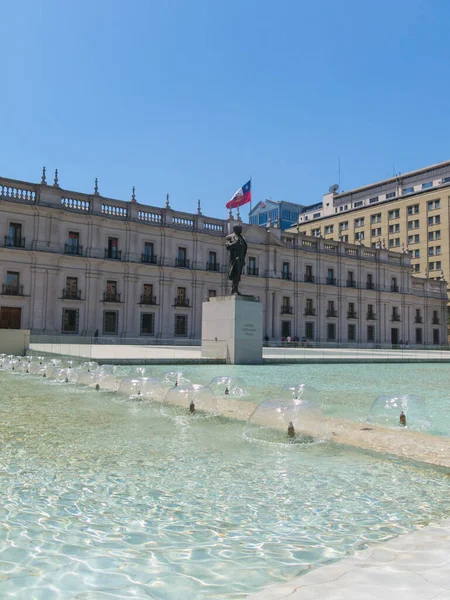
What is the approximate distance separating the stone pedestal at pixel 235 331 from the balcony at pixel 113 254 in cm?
2086

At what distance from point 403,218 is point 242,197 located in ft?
126

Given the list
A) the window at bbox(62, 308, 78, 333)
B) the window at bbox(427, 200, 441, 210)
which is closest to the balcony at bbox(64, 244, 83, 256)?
the window at bbox(62, 308, 78, 333)

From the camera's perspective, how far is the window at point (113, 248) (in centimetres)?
3741

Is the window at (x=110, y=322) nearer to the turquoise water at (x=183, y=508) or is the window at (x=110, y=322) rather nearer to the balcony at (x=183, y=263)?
the balcony at (x=183, y=263)

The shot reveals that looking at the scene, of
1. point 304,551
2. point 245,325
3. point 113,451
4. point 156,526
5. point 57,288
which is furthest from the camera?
point 57,288

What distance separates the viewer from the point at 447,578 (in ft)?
6.73

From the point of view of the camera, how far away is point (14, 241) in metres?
33.5

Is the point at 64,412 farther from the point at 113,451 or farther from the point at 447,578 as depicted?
the point at 447,578

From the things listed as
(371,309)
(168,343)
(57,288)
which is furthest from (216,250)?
(371,309)

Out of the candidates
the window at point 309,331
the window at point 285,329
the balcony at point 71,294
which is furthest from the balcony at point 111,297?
the window at point 309,331

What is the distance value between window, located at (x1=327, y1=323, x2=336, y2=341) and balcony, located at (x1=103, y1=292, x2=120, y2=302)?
69.2 ft

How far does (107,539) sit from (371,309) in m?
52.3

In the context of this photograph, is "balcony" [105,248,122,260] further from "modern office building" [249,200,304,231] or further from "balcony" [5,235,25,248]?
"modern office building" [249,200,304,231]

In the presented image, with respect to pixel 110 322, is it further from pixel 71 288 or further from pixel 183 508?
pixel 183 508
